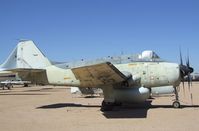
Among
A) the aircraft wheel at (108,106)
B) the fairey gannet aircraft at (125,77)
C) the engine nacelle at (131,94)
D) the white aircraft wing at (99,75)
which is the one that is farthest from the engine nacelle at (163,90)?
the aircraft wheel at (108,106)

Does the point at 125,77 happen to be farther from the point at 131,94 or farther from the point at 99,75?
the point at 99,75

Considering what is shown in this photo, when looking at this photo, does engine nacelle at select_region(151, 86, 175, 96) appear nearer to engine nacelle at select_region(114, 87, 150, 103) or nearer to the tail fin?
engine nacelle at select_region(114, 87, 150, 103)

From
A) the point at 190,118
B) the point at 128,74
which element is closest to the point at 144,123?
the point at 190,118

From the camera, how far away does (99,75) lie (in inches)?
589

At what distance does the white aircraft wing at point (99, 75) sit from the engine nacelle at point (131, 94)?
60 cm

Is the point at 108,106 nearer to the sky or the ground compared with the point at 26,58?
nearer to the ground

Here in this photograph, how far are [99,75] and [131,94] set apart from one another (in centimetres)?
197

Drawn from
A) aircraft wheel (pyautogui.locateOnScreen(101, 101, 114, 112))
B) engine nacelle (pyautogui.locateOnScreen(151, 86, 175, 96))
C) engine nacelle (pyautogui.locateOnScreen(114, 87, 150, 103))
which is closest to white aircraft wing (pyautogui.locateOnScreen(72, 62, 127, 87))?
engine nacelle (pyautogui.locateOnScreen(114, 87, 150, 103))

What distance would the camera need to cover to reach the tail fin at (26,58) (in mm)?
18406

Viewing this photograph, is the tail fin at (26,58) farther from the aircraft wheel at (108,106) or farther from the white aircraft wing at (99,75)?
the aircraft wheel at (108,106)

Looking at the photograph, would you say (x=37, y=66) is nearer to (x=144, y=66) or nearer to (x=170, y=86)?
(x=144, y=66)

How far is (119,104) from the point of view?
1730 cm

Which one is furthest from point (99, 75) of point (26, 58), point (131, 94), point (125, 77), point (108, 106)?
point (26, 58)

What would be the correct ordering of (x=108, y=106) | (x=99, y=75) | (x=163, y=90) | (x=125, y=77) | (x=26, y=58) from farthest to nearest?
(x=26, y=58), (x=163, y=90), (x=108, y=106), (x=125, y=77), (x=99, y=75)
